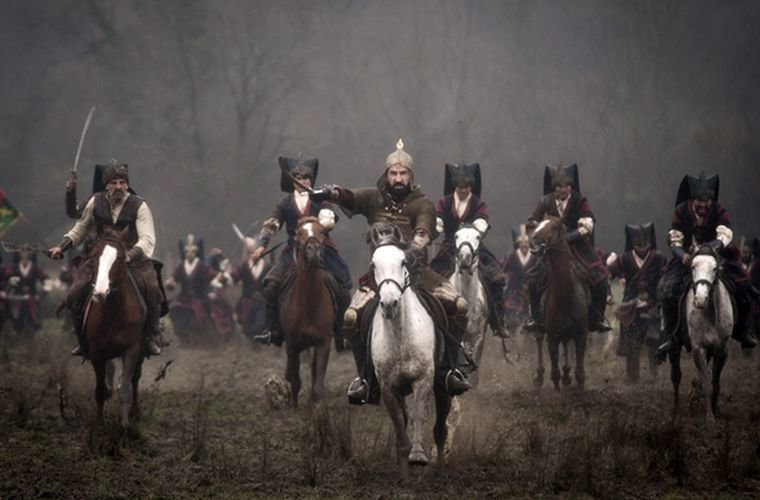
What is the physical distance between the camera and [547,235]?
13914mm

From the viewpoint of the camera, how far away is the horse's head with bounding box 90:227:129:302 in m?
10.6

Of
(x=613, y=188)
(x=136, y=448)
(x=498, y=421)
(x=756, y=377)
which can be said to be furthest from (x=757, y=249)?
(x=613, y=188)

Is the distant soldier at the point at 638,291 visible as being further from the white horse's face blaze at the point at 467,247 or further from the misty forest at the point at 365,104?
the misty forest at the point at 365,104

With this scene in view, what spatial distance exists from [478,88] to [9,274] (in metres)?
25.0

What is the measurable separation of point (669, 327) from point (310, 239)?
449cm

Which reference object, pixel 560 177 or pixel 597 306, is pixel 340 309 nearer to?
pixel 560 177

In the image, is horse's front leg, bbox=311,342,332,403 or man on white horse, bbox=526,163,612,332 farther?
man on white horse, bbox=526,163,612,332

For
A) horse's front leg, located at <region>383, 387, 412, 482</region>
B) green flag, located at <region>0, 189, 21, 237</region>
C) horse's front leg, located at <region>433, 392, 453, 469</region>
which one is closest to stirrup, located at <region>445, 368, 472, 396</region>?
horse's front leg, located at <region>433, 392, 453, 469</region>

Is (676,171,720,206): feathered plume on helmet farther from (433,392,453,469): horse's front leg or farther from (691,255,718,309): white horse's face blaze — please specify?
(433,392,453,469): horse's front leg

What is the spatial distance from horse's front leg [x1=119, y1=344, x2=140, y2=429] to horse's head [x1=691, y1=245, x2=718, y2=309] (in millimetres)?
6197

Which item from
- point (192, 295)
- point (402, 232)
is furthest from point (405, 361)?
→ point (192, 295)

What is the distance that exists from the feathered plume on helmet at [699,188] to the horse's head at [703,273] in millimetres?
1182

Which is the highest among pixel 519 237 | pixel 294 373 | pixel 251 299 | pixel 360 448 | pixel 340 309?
pixel 519 237

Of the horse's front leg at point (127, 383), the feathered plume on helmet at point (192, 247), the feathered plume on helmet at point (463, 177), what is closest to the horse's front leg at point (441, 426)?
the horse's front leg at point (127, 383)
